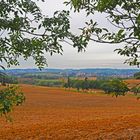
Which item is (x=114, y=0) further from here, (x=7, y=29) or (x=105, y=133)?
(x=105, y=133)

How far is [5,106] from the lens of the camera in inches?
393

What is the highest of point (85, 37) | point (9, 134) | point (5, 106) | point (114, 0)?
point (114, 0)

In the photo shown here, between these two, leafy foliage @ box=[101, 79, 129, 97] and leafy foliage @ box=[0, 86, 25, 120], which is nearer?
leafy foliage @ box=[0, 86, 25, 120]

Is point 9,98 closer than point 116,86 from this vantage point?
No

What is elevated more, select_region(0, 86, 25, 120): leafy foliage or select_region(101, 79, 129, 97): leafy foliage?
select_region(101, 79, 129, 97): leafy foliage

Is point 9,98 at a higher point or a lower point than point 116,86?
lower

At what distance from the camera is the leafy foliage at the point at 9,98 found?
998cm

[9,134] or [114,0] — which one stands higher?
[114,0]

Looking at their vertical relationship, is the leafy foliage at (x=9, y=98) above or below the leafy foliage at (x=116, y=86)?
below

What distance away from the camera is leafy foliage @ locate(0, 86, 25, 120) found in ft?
32.7

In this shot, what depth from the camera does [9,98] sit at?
10.3 meters

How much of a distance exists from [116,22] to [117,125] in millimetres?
15346

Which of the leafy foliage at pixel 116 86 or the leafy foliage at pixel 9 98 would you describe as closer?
the leafy foliage at pixel 9 98

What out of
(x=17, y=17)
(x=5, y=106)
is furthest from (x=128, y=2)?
(x=5, y=106)
